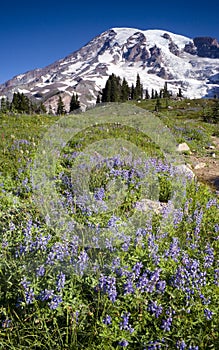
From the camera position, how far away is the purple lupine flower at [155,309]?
3381 millimetres

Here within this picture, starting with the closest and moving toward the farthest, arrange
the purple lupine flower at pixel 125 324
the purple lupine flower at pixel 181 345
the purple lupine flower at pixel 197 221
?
1. the purple lupine flower at pixel 181 345
2. the purple lupine flower at pixel 125 324
3. the purple lupine flower at pixel 197 221

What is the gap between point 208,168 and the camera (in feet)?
38.1

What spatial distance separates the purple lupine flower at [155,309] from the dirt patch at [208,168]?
211 inches

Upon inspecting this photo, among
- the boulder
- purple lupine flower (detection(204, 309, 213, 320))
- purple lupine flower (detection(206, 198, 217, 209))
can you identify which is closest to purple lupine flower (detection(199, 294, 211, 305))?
purple lupine flower (detection(204, 309, 213, 320))

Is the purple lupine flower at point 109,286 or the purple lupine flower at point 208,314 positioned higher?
the purple lupine flower at point 109,286

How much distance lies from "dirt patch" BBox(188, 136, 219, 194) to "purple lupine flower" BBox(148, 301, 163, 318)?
5.35 meters

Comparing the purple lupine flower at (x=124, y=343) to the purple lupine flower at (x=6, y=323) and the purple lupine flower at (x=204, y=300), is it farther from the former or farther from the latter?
the purple lupine flower at (x=6, y=323)

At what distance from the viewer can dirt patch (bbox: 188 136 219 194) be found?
31.6ft

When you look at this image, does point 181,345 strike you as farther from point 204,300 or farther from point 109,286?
point 109,286

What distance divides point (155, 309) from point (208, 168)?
9010 millimetres

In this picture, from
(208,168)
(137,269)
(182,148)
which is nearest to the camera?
(137,269)

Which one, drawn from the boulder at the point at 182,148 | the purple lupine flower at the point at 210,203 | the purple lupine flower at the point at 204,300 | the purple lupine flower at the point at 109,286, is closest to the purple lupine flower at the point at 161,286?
the purple lupine flower at the point at 204,300

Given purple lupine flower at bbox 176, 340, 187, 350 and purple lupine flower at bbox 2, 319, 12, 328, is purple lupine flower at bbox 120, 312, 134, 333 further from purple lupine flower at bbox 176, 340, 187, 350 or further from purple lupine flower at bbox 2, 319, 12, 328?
purple lupine flower at bbox 2, 319, 12, 328

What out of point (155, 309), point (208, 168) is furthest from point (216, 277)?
point (208, 168)
